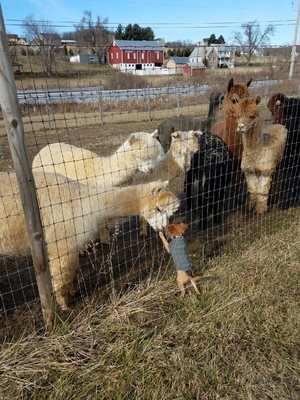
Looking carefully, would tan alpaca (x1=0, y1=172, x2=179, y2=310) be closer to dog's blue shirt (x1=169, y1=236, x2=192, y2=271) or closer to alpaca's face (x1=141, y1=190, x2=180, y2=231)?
alpaca's face (x1=141, y1=190, x2=180, y2=231)

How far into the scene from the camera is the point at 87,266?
162 inches

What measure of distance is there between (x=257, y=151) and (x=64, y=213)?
9.58 feet

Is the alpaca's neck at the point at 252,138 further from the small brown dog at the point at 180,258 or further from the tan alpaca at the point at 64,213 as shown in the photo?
the small brown dog at the point at 180,258

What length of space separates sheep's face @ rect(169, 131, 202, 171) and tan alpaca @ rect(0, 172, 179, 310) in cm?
156

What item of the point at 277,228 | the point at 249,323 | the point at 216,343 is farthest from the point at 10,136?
the point at 277,228

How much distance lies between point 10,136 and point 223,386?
2152 millimetres

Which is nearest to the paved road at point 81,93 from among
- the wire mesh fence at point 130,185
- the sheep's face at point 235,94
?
the wire mesh fence at point 130,185

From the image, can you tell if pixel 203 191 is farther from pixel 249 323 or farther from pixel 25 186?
pixel 25 186

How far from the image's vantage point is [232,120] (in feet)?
16.9

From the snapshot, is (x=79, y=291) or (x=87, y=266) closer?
(x=79, y=291)

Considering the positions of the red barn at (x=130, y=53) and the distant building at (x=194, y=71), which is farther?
the distant building at (x=194, y=71)

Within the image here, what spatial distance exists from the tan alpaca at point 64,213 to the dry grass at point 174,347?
0.48 meters

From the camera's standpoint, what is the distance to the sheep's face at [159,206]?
3348 millimetres

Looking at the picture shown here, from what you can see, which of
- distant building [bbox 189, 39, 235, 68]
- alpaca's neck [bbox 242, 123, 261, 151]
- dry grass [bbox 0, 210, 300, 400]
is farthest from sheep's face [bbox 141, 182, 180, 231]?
alpaca's neck [bbox 242, 123, 261, 151]
